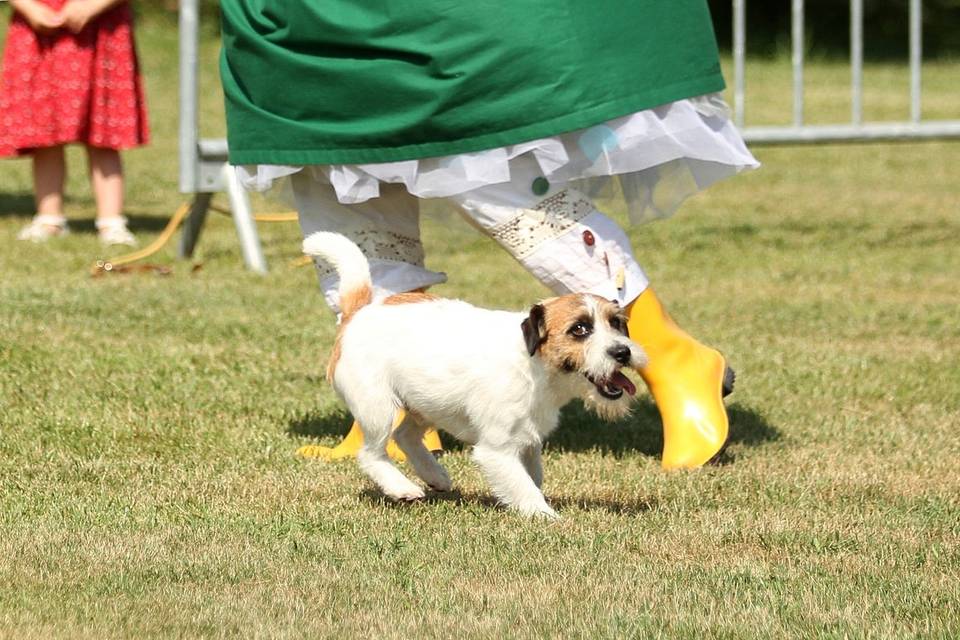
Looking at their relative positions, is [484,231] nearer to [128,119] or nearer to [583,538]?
[583,538]

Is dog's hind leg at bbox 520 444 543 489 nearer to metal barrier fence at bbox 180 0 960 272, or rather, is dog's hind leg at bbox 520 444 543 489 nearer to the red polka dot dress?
metal barrier fence at bbox 180 0 960 272

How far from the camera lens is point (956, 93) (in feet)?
59.6

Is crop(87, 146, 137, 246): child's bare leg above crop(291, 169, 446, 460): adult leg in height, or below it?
below

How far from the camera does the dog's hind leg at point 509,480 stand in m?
3.84

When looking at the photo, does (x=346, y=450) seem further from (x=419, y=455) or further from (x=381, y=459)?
(x=381, y=459)

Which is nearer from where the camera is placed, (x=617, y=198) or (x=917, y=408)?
(x=617, y=198)

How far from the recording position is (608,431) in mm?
5031

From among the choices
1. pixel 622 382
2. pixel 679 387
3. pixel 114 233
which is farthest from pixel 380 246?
pixel 114 233

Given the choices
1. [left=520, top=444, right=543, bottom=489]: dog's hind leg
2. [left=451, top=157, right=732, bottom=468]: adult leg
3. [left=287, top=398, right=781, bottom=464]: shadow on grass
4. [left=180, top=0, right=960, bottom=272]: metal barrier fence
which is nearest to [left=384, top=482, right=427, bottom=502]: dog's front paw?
[left=520, top=444, right=543, bottom=489]: dog's hind leg

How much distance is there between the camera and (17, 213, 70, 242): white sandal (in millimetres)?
8617

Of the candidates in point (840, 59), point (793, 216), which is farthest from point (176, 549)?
point (840, 59)

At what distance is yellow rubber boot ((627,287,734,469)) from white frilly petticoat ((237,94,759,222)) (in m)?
0.42

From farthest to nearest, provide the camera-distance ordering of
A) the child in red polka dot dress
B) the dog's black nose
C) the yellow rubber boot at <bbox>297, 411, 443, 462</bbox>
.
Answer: the child in red polka dot dress < the yellow rubber boot at <bbox>297, 411, 443, 462</bbox> < the dog's black nose

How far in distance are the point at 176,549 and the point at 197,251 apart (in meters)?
4.96
